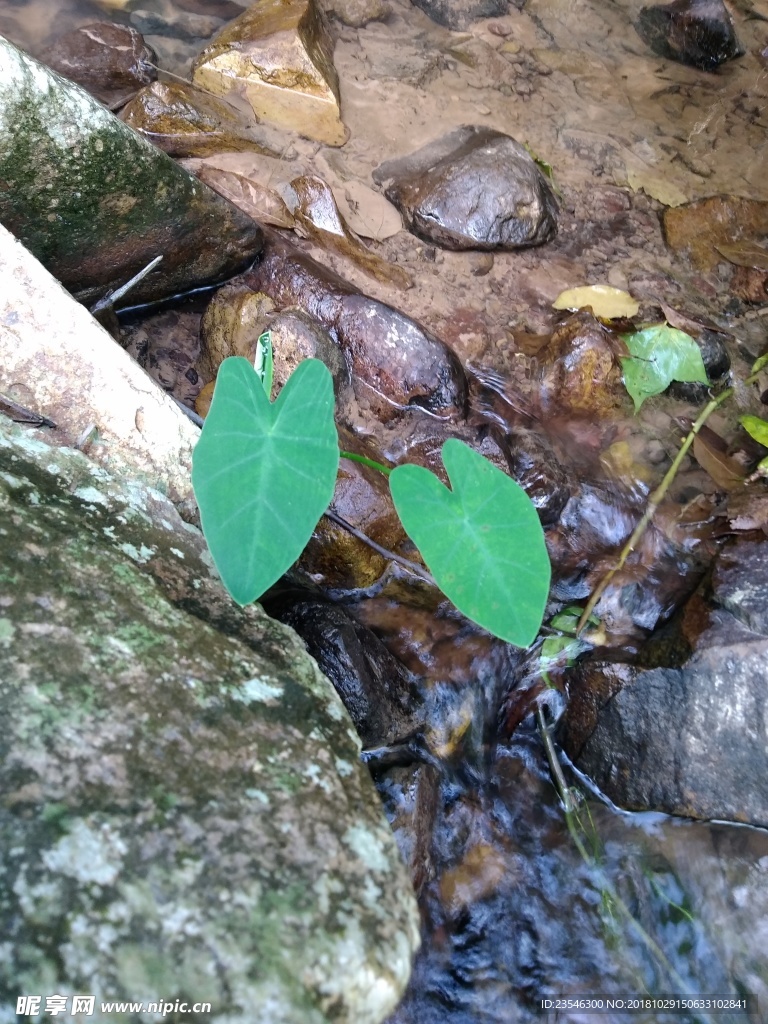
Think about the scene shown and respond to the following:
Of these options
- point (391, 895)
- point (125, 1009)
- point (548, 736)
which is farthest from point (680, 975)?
point (125, 1009)

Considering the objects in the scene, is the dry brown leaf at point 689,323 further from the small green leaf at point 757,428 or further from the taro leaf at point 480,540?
the taro leaf at point 480,540

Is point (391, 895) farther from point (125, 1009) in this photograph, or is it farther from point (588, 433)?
point (588, 433)
